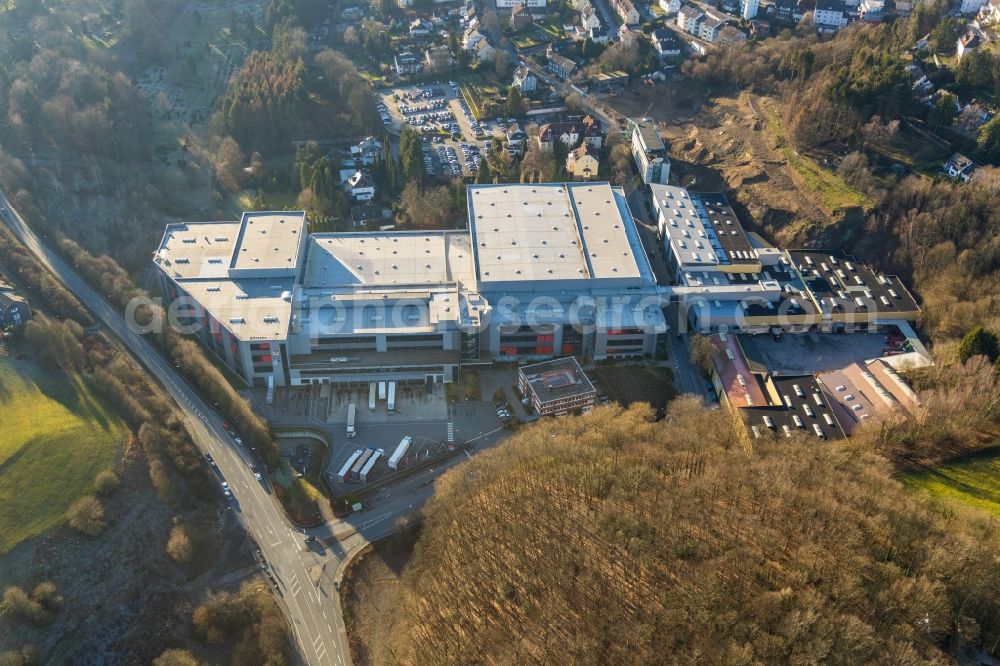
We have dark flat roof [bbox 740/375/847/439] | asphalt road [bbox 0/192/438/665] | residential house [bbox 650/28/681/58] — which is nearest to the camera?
asphalt road [bbox 0/192/438/665]

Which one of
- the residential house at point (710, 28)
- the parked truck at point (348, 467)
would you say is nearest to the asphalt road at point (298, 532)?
the parked truck at point (348, 467)

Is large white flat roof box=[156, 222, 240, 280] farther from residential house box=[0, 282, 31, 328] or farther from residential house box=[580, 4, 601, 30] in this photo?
residential house box=[580, 4, 601, 30]

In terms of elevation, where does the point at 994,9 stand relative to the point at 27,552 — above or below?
above

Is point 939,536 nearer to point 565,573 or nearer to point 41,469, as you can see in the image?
point 565,573

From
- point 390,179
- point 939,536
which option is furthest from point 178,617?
point 390,179

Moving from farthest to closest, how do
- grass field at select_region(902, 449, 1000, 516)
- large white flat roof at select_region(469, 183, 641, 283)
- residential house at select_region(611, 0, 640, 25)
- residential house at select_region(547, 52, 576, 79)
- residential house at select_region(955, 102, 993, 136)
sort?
residential house at select_region(611, 0, 640, 25), residential house at select_region(547, 52, 576, 79), residential house at select_region(955, 102, 993, 136), large white flat roof at select_region(469, 183, 641, 283), grass field at select_region(902, 449, 1000, 516)

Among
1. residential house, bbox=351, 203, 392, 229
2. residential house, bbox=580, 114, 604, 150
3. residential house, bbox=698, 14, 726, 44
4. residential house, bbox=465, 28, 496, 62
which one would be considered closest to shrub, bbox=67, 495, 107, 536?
residential house, bbox=351, 203, 392, 229

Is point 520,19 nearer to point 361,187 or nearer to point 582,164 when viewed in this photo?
point 582,164
